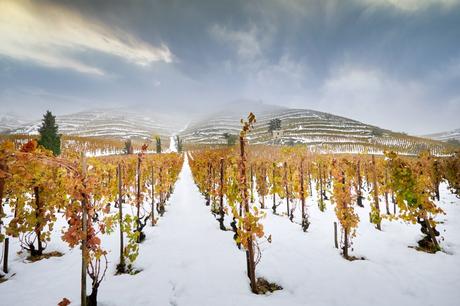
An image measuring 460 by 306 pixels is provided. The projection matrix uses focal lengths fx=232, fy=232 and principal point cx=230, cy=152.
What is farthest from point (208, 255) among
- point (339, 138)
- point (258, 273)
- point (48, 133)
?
point (339, 138)

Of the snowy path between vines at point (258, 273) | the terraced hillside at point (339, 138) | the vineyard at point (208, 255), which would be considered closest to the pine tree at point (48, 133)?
the vineyard at point (208, 255)

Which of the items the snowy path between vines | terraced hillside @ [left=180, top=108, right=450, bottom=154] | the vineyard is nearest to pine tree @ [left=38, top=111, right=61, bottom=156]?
the vineyard

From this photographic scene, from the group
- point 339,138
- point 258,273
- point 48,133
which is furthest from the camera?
point 339,138

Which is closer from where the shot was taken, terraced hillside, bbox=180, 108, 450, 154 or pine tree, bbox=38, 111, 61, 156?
pine tree, bbox=38, 111, 61, 156

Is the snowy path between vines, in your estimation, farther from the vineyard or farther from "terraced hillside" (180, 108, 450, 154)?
"terraced hillside" (180, 108, 450, 154)

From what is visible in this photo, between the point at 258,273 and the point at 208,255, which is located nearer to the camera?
the point at 258,273

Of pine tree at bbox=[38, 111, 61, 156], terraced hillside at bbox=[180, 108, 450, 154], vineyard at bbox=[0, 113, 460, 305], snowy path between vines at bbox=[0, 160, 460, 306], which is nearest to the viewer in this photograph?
vineyard at bbox=[0, 113, 460, 305]

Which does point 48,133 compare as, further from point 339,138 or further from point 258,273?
point 339,138

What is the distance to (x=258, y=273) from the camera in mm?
7500

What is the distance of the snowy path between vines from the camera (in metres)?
6.04

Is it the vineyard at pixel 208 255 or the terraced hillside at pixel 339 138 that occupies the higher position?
the terraced hillside at pixel 339 138

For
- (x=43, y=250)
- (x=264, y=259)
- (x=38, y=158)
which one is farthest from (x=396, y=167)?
(x=43, y=250)

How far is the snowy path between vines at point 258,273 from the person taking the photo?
604 centimetres

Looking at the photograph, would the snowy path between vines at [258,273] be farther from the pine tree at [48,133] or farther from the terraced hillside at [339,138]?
the terraced hillside at [339,138]
